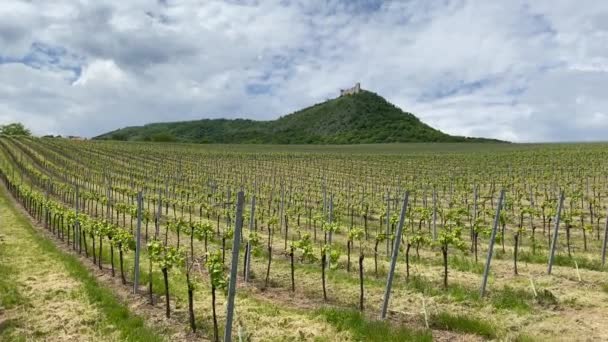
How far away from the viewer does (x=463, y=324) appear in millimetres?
7930

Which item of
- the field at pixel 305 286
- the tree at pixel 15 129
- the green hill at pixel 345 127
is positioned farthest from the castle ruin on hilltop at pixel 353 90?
the field at pixel 305 286

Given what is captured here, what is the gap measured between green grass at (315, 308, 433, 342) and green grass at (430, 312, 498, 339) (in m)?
0.72

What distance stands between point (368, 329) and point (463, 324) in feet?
5.83

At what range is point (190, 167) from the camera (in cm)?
4594

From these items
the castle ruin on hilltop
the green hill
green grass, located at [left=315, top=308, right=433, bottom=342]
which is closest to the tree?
the green hill

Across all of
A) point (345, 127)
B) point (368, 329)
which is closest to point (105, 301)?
point (368, 329)

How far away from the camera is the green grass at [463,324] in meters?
7.65

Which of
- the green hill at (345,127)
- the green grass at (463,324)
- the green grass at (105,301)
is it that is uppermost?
the green hill at (345,127)

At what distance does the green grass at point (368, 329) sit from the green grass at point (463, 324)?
72 centimetres

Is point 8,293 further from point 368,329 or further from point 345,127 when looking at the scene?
point 345,127

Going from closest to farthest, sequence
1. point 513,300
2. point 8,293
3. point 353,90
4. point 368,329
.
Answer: point 368,329 < point 513,300 < point 8,293 < point 353,90

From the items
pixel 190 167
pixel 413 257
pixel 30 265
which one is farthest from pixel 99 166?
pixel 413 257

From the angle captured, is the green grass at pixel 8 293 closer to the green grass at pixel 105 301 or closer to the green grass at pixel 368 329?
the green grass at pixel 105 301

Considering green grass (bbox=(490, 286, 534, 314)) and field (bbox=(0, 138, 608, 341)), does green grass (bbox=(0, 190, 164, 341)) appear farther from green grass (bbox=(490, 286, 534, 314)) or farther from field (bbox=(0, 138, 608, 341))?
green grass (bbox=(490, 286, 534, 314))
